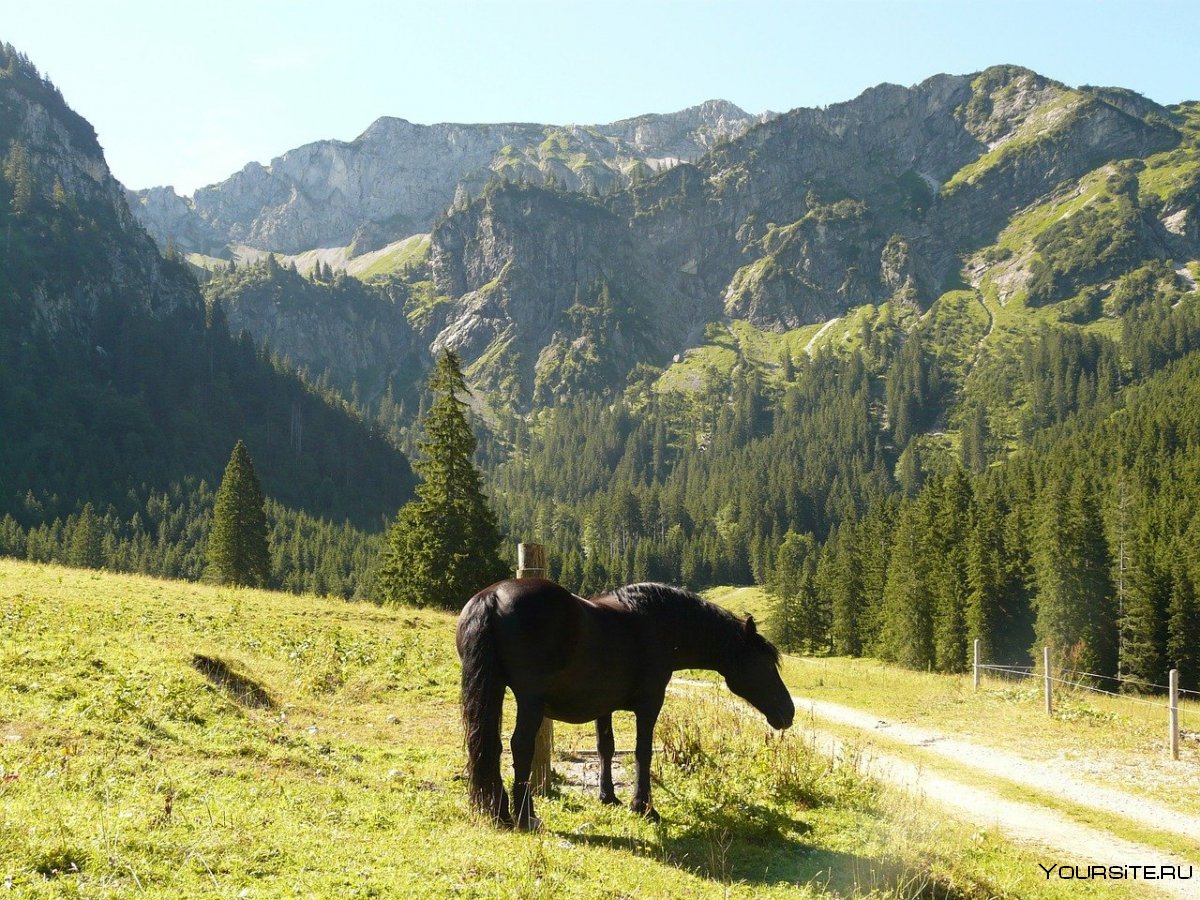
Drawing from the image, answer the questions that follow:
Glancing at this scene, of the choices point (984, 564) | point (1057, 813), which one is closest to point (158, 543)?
point (984, 564)

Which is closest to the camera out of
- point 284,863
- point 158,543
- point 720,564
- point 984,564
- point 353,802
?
point 284,863

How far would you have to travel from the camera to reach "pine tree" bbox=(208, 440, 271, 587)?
70.4 meters

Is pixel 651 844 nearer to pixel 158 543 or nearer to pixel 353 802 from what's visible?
pixel 353 802

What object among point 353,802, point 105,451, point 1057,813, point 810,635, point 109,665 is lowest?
point 810,635

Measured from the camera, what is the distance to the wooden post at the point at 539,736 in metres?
11.7

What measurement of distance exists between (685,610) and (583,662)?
208 centimetres

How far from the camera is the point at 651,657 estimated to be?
11211 mm

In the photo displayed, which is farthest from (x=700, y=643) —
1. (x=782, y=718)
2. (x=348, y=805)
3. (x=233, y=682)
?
(x=233, y=682)

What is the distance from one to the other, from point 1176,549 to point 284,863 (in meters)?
83.5

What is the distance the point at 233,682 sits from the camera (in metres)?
16.1

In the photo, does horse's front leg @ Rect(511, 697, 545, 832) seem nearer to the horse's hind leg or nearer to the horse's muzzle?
the horse's hind leg

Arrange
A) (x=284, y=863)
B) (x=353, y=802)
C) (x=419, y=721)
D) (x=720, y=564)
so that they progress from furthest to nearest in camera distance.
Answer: (x=720, y=564)
(x=419, y=721)
(x=353, y=802)
(x=284, y=863)

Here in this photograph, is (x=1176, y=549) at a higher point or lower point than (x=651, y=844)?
higher

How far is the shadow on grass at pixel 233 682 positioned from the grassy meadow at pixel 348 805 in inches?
2.4
